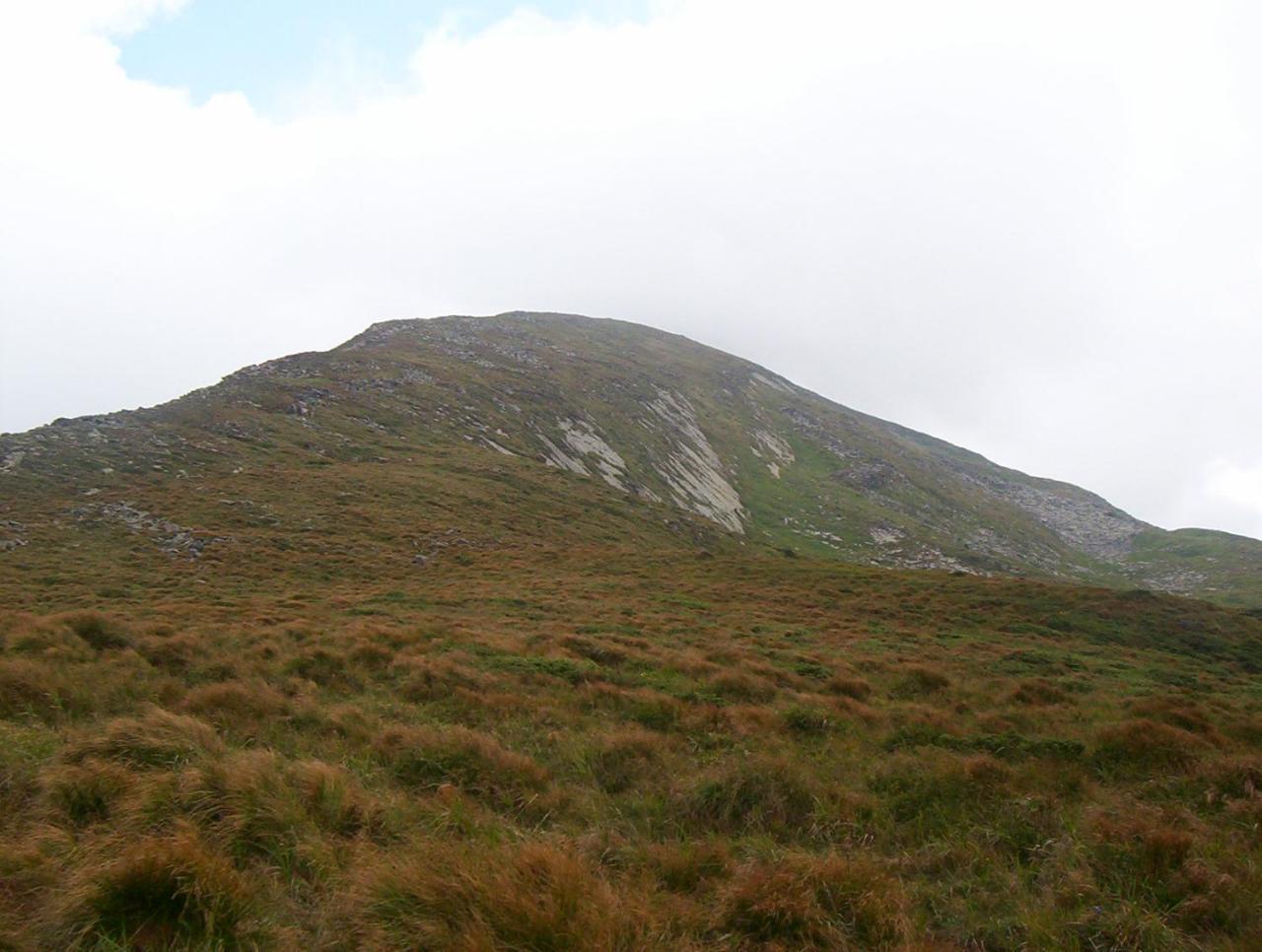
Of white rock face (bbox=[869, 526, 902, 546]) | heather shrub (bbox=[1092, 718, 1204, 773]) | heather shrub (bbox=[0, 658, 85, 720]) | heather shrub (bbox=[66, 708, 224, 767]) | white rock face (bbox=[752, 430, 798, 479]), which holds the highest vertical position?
white rock face (bbox=[752, 430, 798, 479])

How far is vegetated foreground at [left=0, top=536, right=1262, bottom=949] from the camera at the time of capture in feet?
16.3

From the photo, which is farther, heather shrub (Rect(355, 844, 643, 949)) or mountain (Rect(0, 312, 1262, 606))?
mountain (Rect(0, 312, 1262, 606))

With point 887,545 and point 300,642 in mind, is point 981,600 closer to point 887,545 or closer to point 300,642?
point 300,642

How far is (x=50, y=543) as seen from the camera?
90.0ft

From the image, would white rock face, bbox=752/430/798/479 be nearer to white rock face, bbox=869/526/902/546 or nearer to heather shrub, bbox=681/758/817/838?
white rock face, bbox=869/526/902/546

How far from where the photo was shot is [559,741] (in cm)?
1005

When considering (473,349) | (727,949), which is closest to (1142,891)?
(727,949)

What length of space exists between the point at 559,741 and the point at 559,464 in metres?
57.7

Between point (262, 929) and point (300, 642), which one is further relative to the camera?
point (300, 642)

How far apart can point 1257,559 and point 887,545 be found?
7338 cm

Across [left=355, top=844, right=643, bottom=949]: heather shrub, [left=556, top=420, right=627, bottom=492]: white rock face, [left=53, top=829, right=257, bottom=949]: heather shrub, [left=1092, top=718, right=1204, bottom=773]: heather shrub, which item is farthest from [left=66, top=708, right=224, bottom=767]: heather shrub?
[left=556, top=420, right=627, bottom=492]: white rock face

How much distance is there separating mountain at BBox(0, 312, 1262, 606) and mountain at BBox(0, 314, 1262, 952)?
71cm

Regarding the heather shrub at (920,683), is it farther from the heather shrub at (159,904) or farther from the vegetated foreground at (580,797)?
the heather shrub at (159,904)

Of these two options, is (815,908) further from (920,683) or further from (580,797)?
(920,683)
